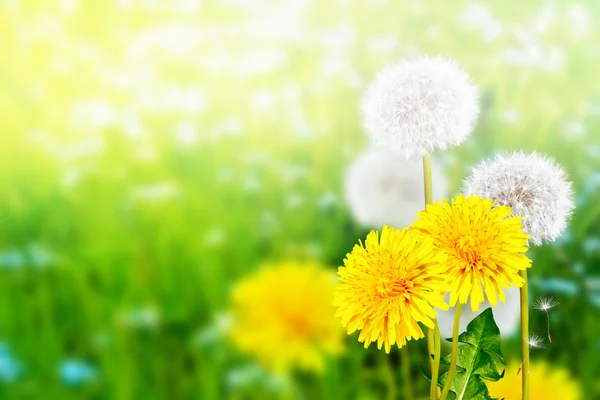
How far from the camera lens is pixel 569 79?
1.54m

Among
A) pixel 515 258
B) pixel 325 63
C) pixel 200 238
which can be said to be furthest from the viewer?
pixel 325 63

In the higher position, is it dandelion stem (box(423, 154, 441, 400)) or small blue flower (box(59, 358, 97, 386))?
small blue flower (box(59, 358, 97, 386))

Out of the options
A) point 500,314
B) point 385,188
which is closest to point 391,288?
point 500,314

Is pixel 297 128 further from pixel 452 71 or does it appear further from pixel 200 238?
pixel 452 71

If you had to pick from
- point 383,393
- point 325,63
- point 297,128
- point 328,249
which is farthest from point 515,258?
point 325,63

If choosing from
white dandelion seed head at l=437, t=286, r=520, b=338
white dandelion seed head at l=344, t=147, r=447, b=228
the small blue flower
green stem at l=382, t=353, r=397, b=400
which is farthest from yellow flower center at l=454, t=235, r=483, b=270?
the small blue flower

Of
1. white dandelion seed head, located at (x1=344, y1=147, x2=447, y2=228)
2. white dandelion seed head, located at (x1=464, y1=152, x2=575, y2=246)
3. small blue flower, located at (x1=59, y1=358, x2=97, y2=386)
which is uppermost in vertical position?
white dandelion seed head, located at (x1=344, y1=147, x2=447, y2=228)

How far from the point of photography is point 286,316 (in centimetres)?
48

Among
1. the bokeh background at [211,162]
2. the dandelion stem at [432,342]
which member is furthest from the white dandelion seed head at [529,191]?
the bokeh background at [211,162]

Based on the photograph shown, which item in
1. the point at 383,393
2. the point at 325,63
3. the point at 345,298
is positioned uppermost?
the point at 325,63

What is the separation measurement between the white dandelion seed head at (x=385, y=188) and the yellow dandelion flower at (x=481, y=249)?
0.38m

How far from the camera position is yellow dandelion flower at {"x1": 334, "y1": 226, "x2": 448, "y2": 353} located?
0.30 meters

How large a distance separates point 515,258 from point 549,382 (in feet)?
0.83

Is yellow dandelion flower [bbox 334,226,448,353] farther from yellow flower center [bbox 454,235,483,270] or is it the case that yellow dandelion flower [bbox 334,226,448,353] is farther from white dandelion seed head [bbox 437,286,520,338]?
white dandelion seed head [bbox 437,286,520,338]
